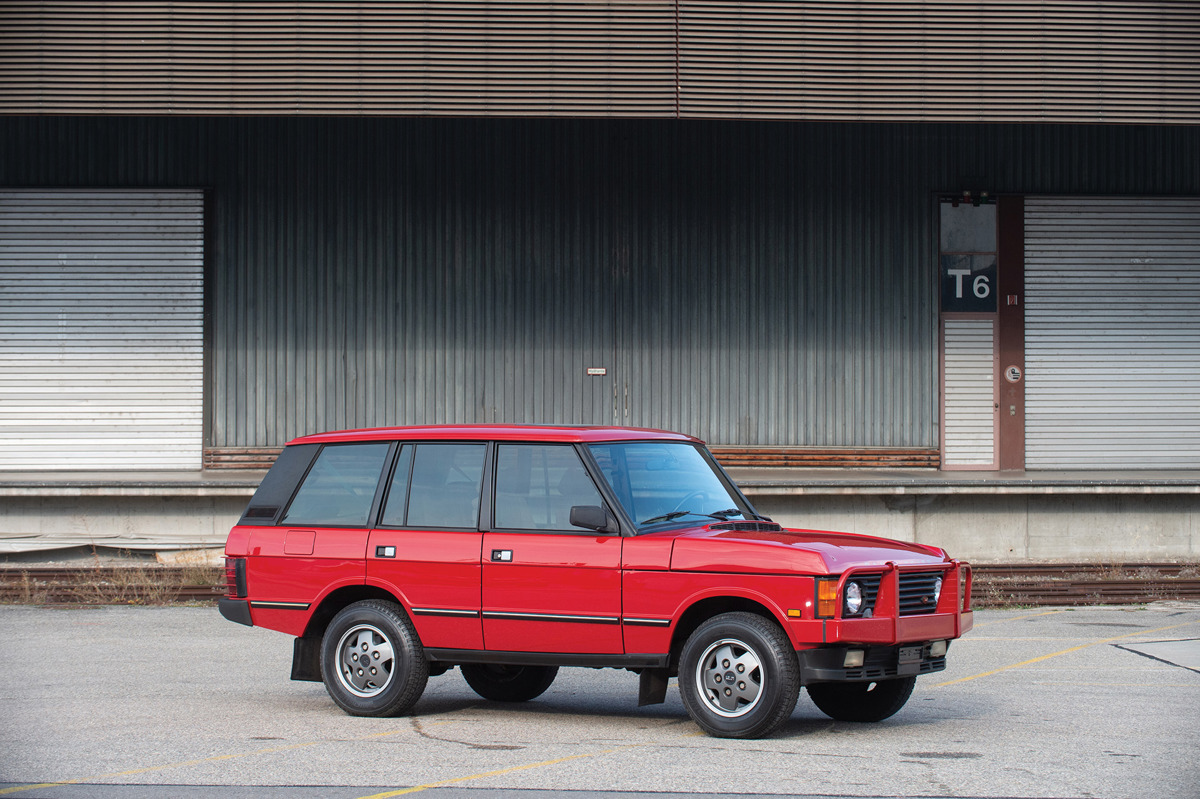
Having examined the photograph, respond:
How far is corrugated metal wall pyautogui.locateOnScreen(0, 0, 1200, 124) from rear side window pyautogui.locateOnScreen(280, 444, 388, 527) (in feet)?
36.7

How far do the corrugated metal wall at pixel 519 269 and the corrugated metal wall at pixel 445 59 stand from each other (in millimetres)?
3299

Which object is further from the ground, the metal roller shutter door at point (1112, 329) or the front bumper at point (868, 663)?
the metal roller shutter door at point (1112, 329)

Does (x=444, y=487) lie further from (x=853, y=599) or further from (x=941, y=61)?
(x=941, y=61)

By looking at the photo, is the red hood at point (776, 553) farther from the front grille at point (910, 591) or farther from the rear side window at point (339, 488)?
the rear side window at point (339, 488)

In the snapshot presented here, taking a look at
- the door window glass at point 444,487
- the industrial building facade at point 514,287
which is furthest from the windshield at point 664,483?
the industrial building facade at point 514,287

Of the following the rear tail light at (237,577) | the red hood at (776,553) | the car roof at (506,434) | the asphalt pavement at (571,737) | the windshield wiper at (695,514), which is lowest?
the asphalt pavement at (571,737)

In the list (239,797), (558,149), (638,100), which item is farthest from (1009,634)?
(558,149)

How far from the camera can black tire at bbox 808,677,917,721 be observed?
782cm

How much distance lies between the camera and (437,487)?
7.96 m

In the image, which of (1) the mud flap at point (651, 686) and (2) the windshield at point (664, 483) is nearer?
(1) the mud flap at point (651, 686)

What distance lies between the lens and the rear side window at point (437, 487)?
309 inches

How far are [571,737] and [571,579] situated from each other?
876mm

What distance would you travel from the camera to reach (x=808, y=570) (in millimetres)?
6867

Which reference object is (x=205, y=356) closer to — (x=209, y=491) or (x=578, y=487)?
(x=209, y=491)
